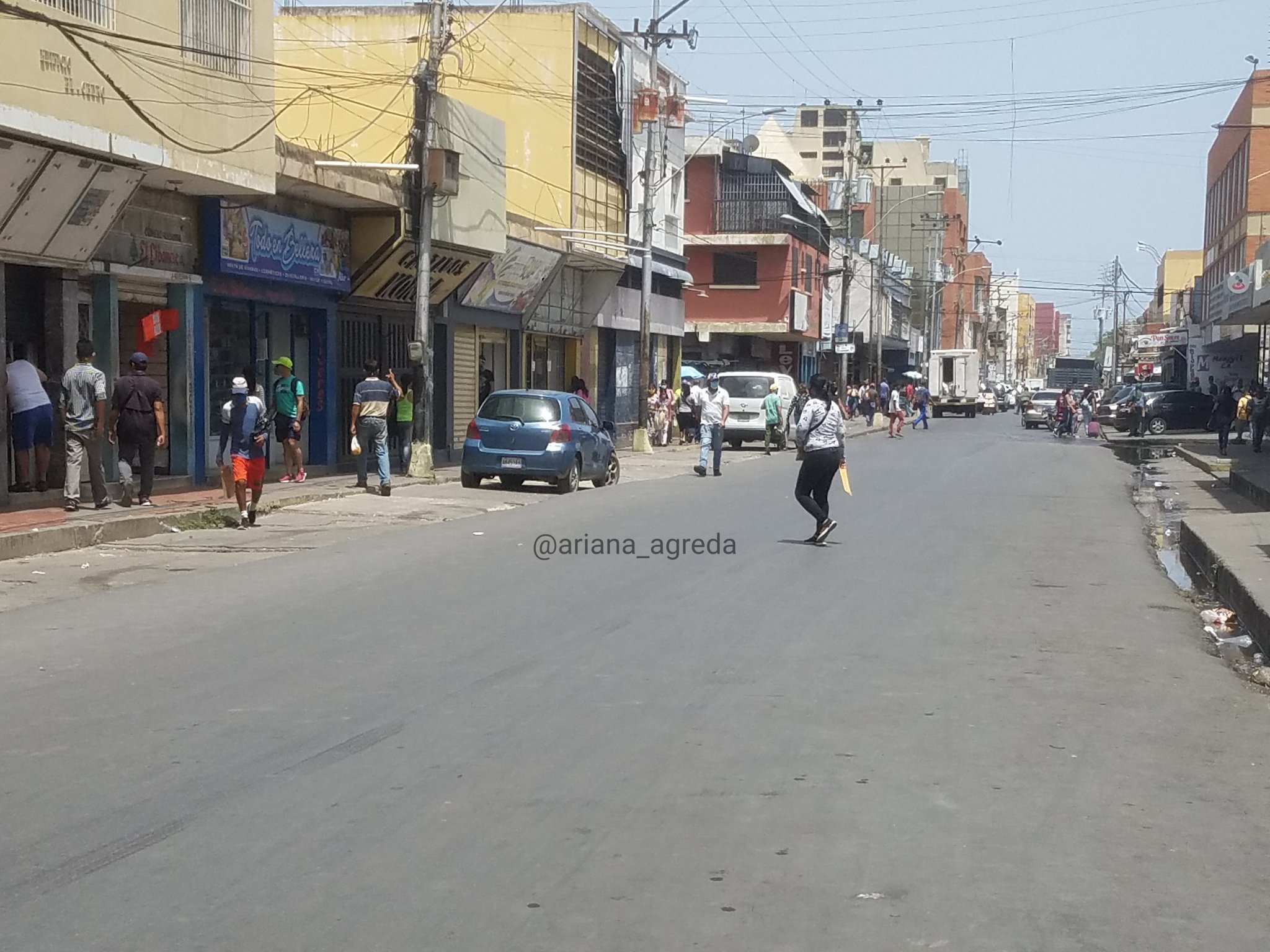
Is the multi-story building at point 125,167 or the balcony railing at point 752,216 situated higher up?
the balcony railing at point 752,216

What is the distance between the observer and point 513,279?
33.3 m

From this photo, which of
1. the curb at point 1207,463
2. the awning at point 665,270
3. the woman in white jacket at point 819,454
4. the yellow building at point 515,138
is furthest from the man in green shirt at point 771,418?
the woman in white jacket at point 819,454

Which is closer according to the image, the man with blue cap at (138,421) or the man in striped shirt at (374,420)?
the man with blue cap at (138,421)

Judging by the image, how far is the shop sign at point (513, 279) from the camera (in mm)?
31531

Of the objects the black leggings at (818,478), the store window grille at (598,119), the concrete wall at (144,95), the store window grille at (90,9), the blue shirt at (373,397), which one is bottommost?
the black leggings at (818,478)

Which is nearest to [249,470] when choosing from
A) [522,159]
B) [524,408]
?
[524,408]

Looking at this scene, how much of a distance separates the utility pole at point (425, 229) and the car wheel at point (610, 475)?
110 inches

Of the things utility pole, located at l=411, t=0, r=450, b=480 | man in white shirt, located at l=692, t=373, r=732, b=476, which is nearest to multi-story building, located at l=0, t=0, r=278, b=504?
utility pole, located at l=411, t=0, r=450, b=480

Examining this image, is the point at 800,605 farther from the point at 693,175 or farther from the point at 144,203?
the point at 693,175

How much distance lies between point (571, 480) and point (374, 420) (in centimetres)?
356

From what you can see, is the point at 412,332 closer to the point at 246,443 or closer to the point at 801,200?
the point at 246,443

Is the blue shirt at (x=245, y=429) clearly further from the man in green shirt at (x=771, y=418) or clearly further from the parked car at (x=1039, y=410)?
the parked car at (x=1039, y=410)

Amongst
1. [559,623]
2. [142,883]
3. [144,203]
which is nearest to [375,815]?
[142,883]

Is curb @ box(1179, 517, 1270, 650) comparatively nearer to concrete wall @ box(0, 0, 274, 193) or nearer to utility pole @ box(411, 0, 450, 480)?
utility pole @ box(411, 0, 450, 480)
